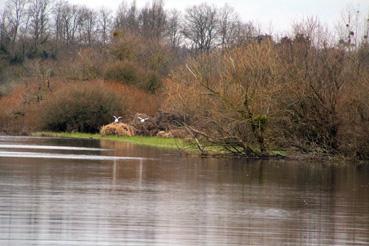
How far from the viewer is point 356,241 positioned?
654 inches

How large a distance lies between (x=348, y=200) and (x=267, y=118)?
2068 centimetres

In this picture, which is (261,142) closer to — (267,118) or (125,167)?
(267,118)

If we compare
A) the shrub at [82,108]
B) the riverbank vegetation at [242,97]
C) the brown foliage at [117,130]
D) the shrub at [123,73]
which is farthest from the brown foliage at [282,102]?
the shrub at [123,73]

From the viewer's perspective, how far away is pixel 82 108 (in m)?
77.1

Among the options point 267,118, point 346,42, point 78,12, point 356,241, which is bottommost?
point 356,241

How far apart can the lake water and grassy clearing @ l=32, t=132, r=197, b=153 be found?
996 centimetres

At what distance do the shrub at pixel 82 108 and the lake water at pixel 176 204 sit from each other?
38.4m

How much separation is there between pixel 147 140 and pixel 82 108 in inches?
534

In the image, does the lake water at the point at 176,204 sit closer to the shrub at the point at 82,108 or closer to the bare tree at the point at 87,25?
the shrub at the point at 82,108

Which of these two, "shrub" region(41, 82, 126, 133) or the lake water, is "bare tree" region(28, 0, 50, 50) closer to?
"shrub" region(41, 82, 126, 133)

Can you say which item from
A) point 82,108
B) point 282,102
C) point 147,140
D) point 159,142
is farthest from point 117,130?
point 282,102

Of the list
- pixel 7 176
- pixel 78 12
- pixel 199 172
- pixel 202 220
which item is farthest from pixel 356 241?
pixel 78 12

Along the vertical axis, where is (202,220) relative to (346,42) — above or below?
below

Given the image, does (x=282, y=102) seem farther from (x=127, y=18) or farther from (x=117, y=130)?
(x=127, y=18)
